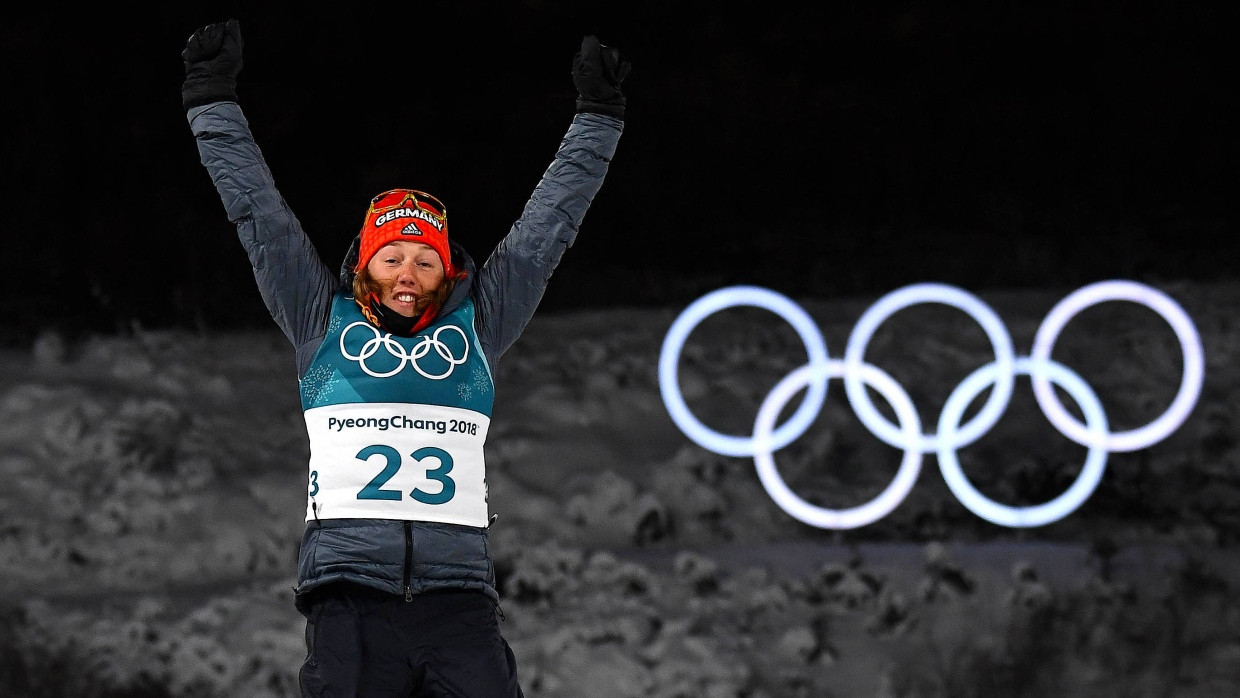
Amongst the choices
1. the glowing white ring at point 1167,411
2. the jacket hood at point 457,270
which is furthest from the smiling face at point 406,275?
the glowing white ring at point 1167,411

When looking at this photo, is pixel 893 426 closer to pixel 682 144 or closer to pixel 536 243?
pixel 682 144

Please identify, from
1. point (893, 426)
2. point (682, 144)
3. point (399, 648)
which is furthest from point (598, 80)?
point (682, 144)

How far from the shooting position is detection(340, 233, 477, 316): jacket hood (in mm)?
2818

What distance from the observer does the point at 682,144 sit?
8.14 metres

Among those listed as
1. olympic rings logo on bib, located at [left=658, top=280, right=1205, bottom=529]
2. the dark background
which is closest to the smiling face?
olympic rings logo on bib, located at [left=658, top=280, right=1205, bottom=529]

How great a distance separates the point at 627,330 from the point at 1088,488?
8.18 feet

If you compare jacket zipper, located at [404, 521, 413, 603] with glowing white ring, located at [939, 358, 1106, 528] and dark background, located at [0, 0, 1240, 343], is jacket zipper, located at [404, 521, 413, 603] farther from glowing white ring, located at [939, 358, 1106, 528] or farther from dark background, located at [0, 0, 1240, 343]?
dark background, located at [0, 0, 1240, 343]

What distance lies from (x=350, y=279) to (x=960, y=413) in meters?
4.47

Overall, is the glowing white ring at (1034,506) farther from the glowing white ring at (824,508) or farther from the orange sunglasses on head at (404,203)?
the orange sunglasses on head at (404,203)

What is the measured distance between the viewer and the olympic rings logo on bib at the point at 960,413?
6660mm

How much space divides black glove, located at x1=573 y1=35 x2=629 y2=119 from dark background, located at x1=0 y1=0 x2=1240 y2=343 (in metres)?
4.69

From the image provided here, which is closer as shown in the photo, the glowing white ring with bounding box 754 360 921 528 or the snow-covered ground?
the snow-covered ground

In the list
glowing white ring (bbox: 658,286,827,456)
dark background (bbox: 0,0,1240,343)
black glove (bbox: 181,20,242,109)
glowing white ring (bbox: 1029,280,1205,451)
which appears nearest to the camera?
black glove (bbox: 181,20,242,109)

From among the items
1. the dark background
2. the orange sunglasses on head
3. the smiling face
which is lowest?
the smiling face
